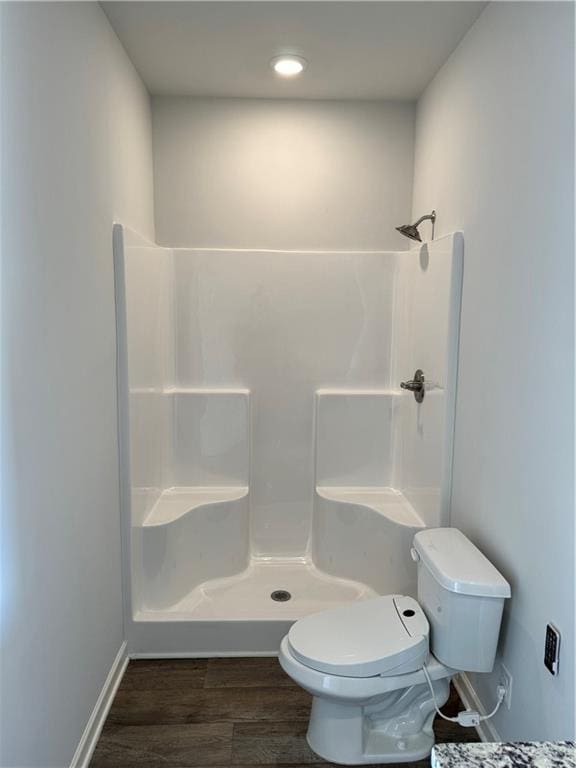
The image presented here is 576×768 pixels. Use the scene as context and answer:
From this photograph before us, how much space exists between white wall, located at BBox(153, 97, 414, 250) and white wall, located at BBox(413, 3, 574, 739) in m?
0.67

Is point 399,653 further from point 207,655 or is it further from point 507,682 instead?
point 207,655

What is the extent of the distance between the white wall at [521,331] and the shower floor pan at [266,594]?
32.3 inches

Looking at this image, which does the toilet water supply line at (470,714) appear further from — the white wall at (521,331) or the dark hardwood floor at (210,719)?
the dark hardwood floor at (210,719)

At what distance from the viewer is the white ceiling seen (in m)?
1.85

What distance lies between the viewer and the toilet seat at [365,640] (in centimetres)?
165

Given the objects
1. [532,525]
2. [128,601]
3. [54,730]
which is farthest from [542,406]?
[128,601]

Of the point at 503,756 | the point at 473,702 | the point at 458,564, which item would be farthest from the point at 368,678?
the point at 503,756

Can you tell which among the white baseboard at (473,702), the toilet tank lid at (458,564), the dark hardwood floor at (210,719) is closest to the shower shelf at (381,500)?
the toilet tank lid at (458,564)

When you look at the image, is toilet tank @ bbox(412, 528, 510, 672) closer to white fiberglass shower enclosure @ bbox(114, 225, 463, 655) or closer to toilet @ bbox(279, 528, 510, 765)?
toilet @ bbox(279, 528, 510, 765)

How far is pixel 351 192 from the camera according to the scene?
281 centimetres

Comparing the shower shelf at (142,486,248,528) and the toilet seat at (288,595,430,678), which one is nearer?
the toilet seat at (288,595,430,678)

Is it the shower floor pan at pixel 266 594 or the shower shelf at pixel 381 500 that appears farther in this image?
the shower shelf at pixel 381 500

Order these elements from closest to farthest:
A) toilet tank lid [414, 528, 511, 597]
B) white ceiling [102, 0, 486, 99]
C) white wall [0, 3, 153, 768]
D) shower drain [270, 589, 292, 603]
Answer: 1. white wall [0, 3, 153, 768]
2. toilet tank lid [414, 528, 511, 597]
3. white ceiling [102, 0, 486, 99]
4. shower drain [270, 589, 292, 603]

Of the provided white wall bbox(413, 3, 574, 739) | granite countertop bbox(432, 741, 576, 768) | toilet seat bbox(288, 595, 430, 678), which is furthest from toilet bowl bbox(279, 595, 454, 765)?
granite countertop bbox(432, 741, 576, 768)
